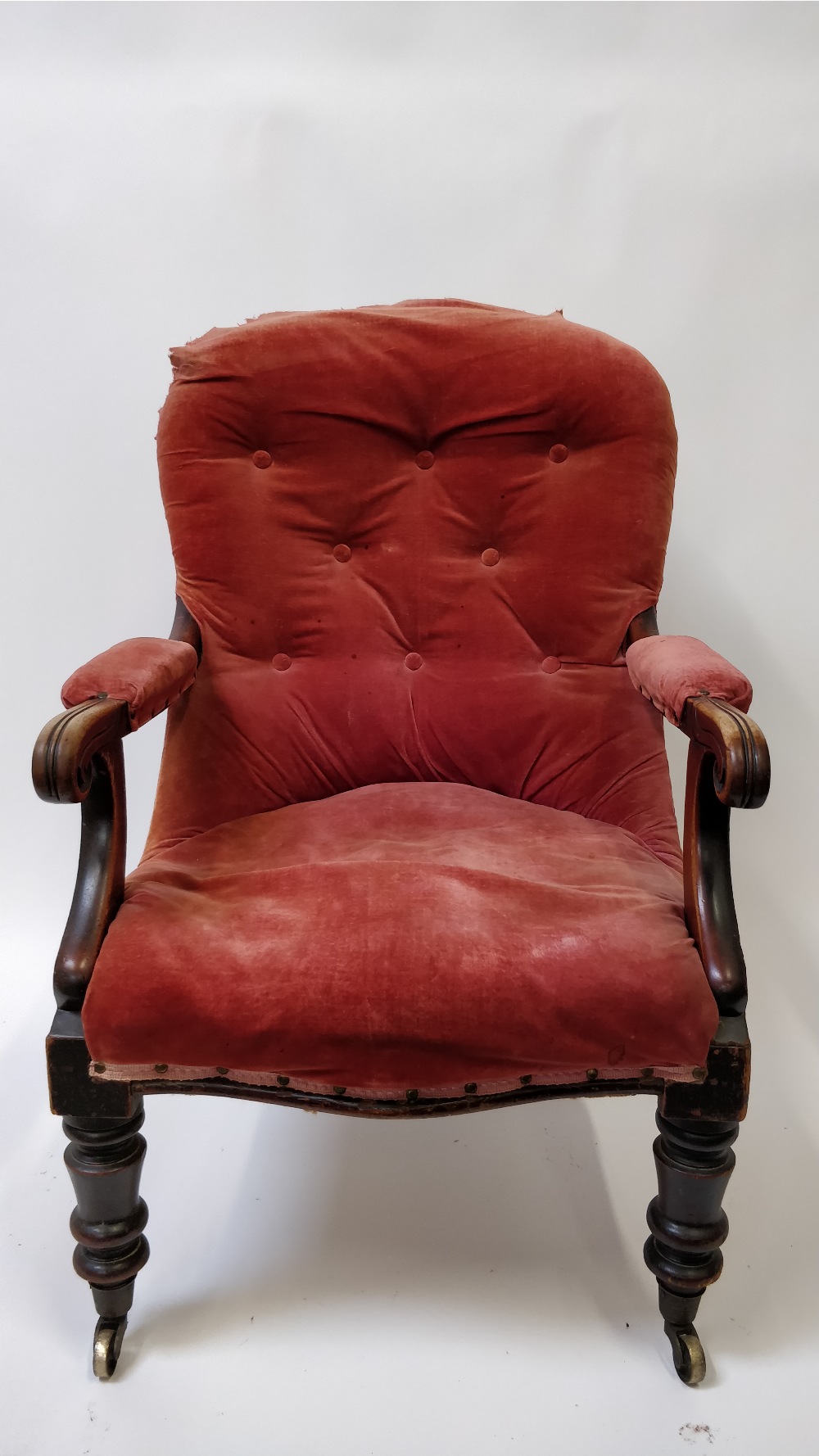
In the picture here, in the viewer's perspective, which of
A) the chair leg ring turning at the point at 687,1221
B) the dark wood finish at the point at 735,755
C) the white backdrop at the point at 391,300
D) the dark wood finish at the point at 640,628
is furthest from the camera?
the dark wood finish at the point at 640,628

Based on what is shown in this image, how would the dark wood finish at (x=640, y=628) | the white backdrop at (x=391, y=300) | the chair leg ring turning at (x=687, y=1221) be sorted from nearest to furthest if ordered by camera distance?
the chair leg ring turning at (x=687, y=1221) → the white backdrop at (x=391, y=300) → the dark wood finish at (x=640, y=628)

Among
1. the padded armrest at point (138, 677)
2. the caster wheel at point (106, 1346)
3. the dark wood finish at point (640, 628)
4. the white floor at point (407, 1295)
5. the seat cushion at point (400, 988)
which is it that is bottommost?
the white floor at point (407, 1295)

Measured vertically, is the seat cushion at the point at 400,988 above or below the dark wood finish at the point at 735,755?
below

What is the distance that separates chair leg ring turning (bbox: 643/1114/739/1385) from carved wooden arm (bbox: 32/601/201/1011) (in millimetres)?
564

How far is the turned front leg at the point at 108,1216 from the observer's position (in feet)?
3.05

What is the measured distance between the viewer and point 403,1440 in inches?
37.4

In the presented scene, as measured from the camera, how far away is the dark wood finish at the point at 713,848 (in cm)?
86

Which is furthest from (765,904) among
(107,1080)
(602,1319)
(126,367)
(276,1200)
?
(126,367)

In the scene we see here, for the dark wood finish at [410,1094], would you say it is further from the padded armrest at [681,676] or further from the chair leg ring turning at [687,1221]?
the padded armrest at [681,676]

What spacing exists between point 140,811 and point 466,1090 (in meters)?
1.11

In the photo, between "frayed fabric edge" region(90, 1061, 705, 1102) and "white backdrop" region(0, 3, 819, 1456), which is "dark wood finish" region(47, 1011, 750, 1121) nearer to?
"frayed fabric edge" region(90, 1061, 705, 1102)

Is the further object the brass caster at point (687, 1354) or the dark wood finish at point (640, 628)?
the dark wood finish at point (640, 628)

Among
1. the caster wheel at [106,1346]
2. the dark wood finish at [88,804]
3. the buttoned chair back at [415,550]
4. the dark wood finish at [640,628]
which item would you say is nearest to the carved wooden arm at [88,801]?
the dark wood finish at [88,804]

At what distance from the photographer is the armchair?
2.80ft
